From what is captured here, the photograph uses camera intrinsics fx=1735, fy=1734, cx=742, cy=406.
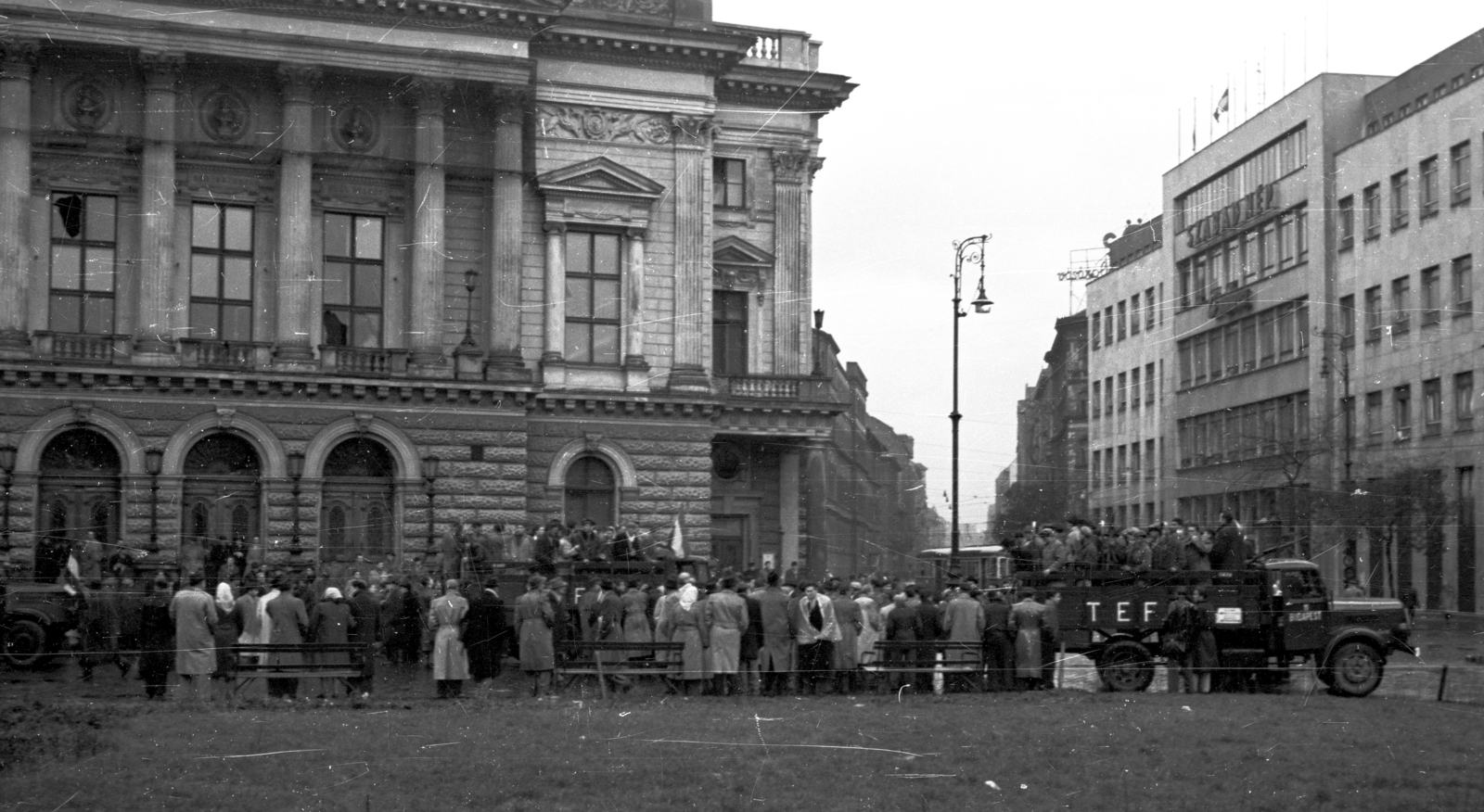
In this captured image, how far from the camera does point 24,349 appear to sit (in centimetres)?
4366

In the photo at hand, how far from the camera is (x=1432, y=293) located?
4116 centimetres

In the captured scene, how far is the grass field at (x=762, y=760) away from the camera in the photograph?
15938mm

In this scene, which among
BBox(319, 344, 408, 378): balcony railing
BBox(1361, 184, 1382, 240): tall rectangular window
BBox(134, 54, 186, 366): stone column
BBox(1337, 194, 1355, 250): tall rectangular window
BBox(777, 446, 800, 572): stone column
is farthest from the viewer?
BBox(777, 446, 800, 572): stone column

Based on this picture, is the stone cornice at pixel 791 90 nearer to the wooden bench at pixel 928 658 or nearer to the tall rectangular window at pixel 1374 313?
the tall rectangular window at pixel 1374 313

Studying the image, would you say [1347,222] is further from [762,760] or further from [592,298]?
[762,760]

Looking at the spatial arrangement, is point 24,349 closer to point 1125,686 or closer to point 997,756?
point 1125,686

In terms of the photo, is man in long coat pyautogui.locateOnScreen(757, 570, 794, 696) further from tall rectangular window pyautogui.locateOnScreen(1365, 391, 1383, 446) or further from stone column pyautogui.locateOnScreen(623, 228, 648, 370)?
tall rectangular window pyautogui.locateOnScreen(1365, 391, 1383, 446)

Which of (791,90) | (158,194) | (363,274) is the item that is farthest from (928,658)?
(791,90)

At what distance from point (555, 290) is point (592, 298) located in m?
1.40

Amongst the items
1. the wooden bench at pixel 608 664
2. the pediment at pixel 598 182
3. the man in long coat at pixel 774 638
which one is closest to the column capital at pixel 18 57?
the pediment at pixel 598 182

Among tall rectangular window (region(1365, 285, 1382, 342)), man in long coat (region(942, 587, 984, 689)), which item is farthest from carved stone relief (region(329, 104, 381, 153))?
tall rectangular window (region(1365, 285, 1382, 342))

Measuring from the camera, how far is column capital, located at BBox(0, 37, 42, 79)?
145 feet

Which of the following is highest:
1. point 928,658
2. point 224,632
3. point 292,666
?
point 224,632

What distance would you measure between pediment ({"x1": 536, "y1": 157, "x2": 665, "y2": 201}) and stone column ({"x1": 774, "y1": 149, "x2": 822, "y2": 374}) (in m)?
5.44
